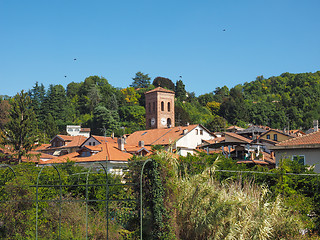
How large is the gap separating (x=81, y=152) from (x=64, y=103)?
2096 inches

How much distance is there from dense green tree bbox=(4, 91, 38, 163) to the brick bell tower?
33.7 m

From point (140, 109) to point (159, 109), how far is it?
550 inches

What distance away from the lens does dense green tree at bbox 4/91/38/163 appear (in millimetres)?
37750

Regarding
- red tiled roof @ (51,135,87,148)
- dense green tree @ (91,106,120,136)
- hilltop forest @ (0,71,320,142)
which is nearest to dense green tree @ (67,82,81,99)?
hilltop forest @ (0,71,320,142)

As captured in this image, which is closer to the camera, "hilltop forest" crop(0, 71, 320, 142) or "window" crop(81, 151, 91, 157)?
"window" crop(81, 151, 91, 157)

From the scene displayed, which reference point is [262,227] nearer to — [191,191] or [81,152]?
A: [191,191]

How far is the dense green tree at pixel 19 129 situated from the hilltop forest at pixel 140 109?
2855cm

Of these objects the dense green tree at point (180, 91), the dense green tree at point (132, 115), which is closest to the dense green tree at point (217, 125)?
the dense green tree at point (132, 115)

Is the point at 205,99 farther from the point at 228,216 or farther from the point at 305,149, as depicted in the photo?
the point at 228,216

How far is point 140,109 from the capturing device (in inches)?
3295

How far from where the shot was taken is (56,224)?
40.1 ft

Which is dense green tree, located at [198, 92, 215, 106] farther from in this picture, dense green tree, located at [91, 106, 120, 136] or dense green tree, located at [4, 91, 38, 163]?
dense green tree, located at [4, 91, 38, 163]

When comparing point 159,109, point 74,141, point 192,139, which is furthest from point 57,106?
point 192,139

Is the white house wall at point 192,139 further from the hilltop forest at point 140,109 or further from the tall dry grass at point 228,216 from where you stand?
the tall dry grass at point 228,216
